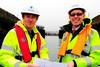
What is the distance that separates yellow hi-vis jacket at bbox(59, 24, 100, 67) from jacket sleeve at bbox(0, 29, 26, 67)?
884mm

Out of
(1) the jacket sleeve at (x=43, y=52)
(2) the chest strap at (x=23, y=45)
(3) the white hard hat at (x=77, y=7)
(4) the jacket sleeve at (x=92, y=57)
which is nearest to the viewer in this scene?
(4) the jacket sleeve at (x=92, y=57)

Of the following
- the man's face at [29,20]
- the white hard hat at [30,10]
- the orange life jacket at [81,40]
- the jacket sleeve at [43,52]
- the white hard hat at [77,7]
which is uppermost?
the white hard hat at [77,7]

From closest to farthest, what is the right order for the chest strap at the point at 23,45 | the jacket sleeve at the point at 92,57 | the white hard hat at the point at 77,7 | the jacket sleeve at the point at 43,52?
the jacket sleeve at the point at 92,57 < the chest strap at the point at 23,45 < the white hard hat at the point at 77,7 < the jacket sleeve at the point at 43,52

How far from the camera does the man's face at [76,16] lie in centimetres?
675

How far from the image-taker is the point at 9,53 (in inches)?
259

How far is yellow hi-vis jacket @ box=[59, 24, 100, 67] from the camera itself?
21.2 feet

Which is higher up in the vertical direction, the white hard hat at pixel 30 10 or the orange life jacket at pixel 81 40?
the white hard hat at pixel 30 10

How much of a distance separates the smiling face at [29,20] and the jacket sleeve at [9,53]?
0.29 m

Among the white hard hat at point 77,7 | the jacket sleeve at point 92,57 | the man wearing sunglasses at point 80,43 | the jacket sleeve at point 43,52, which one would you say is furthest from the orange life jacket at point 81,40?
the jacket sleeve at point 43,52

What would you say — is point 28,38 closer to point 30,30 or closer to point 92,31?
point 30,30

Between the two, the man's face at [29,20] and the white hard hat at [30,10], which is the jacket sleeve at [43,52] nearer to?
the man's face at [29,20]

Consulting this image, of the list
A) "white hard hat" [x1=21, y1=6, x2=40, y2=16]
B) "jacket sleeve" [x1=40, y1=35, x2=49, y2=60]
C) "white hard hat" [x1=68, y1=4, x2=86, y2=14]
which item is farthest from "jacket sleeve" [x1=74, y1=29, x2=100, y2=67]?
"white hard hat" [x1=21, y1=6, x2=40, y2=16]

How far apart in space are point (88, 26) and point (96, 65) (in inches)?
26.4

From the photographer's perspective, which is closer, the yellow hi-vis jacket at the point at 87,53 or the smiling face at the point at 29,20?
the yellow hi-vis jacket at the point at 87,53
